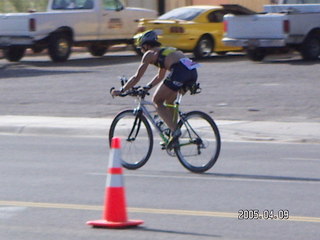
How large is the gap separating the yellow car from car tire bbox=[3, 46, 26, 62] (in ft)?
13.0

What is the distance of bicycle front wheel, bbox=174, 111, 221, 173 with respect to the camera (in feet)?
35.2

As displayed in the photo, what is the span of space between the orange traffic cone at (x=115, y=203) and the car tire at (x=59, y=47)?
19725mm

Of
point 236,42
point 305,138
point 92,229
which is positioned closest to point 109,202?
point 92,229

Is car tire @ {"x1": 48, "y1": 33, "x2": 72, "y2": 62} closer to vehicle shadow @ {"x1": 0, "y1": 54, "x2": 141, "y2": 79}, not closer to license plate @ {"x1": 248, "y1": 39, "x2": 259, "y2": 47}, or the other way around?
vehicle shadow @ {"x1": 0, "y1": 54, "x2": 141, "y2": 79}

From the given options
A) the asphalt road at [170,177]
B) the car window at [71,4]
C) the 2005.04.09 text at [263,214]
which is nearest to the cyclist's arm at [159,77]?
the asphalt road at [170,177]

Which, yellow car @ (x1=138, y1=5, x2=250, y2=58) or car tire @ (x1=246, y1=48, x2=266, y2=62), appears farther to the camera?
yellow car @ (x1=138, y1=5, x2=250, y2=58)

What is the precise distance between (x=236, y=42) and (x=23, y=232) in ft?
59.4

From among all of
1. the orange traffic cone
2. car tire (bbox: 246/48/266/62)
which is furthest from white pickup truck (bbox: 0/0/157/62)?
the orange traffic cone

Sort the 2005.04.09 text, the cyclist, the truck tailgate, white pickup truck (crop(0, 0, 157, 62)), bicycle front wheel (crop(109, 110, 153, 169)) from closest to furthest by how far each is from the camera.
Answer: the 2005.04.09 text → the cyclist → bicycle front wheel (crop(109, 110, 153, 169)) → the truck tailgate → white pickup truck (crop(0, 0, 157, 62))

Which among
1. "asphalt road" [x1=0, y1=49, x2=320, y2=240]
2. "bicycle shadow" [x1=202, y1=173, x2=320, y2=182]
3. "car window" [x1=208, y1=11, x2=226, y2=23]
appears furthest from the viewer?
"car window" [x1=208, y1=11, x2=226, y2=23]

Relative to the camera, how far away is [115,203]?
7449 mm

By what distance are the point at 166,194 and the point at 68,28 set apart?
18720 millimetres

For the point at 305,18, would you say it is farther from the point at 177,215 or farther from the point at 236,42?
the point at 177,215

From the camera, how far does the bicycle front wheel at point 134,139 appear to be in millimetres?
11094
